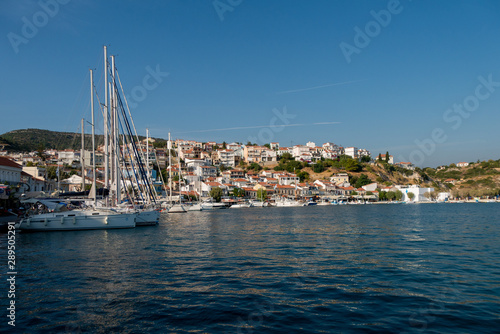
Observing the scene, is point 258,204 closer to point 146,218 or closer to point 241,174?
point 241,174

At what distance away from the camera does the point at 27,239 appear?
2466 cm

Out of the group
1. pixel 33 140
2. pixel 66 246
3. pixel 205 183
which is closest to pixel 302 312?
pixel 66 246

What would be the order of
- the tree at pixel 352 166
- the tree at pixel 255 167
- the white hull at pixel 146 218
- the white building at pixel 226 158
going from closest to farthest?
the white hull at pixel 146 218
the tree at pixel 255 167
the tree at pixel 352 166
the white building at pixel 226 158

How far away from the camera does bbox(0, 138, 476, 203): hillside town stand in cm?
9331

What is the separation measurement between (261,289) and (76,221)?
23159 mm

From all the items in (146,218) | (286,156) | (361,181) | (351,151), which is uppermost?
(351,151)

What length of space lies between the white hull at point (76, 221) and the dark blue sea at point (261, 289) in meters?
9.14

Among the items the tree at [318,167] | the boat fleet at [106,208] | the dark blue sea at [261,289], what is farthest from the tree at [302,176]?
the dark blue sea at [261,289]

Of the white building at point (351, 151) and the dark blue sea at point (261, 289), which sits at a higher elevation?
the white building at point (351, 151)

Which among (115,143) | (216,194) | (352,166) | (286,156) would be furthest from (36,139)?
(115,143)

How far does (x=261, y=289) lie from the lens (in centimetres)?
1109

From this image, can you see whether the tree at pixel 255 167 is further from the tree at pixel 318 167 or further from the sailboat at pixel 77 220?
the sailboat at pixel 77 220

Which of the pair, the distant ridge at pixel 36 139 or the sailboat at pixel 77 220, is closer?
the sailboat at pixel 77 220

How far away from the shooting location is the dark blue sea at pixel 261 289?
8359 millimetres
